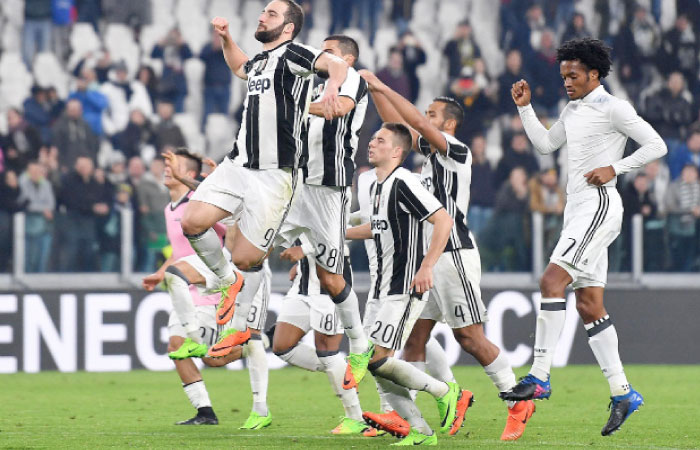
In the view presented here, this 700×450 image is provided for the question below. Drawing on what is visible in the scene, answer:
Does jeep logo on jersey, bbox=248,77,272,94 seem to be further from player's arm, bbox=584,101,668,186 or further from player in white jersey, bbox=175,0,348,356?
player's arm, bbox=584,101,668,186

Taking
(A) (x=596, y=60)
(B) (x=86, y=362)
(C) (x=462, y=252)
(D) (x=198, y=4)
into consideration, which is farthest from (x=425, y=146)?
(D) (x=198, y=4)

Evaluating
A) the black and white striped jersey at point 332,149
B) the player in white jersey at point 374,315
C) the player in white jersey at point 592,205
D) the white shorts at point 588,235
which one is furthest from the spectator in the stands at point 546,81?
the white shorts at point 588,235

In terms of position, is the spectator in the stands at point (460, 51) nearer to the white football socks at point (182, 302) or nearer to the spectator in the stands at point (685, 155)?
the spectator in the stands at point (685, 155)

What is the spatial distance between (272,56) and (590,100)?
207 cm

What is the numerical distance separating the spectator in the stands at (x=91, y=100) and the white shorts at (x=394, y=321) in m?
9.34

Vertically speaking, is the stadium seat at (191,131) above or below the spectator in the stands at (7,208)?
above

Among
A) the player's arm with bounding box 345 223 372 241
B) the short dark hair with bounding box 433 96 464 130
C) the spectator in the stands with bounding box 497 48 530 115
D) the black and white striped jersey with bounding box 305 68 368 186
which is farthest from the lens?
the spectator in the stands with bounding box 497 48 530 115

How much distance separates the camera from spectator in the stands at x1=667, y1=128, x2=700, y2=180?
15.6m

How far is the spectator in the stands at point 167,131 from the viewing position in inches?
620

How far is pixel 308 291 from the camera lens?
8898 millimetres

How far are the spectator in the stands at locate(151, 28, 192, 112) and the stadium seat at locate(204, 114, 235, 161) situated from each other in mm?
483

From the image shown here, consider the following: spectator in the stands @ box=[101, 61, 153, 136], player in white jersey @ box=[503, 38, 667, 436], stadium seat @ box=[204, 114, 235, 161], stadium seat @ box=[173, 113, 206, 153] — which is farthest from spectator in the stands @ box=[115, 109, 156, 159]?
player in white jersey @ box=[503, 38, 667, 436]

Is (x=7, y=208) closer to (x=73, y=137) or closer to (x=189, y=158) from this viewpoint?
(x=73, y=137)

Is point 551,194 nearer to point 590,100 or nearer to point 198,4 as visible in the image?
point 198,4
